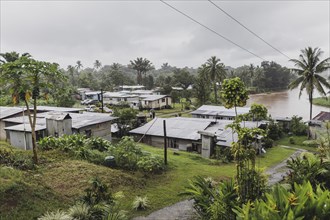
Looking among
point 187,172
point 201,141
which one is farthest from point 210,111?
point 187,172

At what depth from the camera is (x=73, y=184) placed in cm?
1264

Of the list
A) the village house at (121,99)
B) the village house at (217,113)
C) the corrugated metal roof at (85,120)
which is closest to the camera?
the corrugated metal roof at (85,120)

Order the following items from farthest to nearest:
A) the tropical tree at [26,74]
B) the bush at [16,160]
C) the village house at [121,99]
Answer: the village house at [121,99]
the bush at [16,160]
the tropical tree at [26,74]

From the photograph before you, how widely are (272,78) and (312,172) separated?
8522cm

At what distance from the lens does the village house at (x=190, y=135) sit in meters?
23.4

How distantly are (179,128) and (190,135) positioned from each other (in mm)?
2432

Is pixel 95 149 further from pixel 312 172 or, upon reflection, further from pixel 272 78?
pixel 272 78

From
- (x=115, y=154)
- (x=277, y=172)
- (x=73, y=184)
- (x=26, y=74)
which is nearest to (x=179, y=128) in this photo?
(x=277, y=172)

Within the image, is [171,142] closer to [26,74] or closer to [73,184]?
[73,184]

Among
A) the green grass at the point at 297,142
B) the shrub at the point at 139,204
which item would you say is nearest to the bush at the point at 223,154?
the green grass at the point at 297,142

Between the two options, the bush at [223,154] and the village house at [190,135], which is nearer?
the bush at [223,154]

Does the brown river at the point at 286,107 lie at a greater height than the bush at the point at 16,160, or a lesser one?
lesser

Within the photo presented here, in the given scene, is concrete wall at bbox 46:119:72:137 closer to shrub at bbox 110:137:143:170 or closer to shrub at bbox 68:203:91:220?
shrub at bbox 110:137:143:170

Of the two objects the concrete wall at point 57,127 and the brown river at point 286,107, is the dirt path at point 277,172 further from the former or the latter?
the brown river at point 286,107
